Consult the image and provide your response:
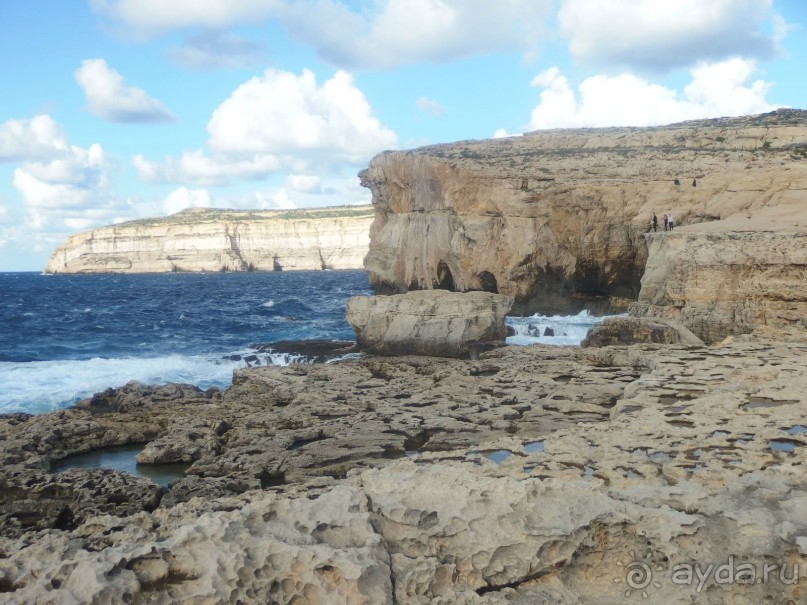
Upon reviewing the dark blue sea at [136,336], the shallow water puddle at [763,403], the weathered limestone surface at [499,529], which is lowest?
the dark blue sea at [136,336]

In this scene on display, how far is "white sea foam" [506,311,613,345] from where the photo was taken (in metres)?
27.0

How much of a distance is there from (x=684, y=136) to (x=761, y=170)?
11678mm

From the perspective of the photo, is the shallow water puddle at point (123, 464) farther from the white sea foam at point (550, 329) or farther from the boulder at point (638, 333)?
the white sea foam at point (550, 329)

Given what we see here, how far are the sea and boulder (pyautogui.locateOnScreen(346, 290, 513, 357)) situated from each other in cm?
308

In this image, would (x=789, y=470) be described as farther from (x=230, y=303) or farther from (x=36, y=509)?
(x=230, y=303)

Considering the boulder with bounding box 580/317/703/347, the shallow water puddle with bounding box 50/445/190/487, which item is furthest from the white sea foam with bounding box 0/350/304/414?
the boulder with bounding box 580/317/703/347

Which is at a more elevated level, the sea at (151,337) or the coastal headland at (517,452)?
the coastal headland at (517,452)

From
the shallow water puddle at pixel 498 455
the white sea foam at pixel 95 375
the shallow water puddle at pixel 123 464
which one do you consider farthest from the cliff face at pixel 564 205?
the shallow water puddle at pixel 123 464

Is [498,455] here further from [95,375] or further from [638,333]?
[95,375]

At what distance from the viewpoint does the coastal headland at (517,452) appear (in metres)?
5.56

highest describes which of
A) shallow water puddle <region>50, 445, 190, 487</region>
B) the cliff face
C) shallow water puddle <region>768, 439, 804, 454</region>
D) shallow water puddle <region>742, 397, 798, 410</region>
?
the cliff face

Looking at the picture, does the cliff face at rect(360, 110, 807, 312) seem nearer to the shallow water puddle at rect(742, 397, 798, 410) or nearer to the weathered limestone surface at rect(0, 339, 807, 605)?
the shallow water puddle at rect(742, 397, 798, 410)

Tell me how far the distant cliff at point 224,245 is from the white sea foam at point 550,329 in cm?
9695

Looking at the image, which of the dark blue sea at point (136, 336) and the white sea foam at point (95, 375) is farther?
the dark blue sea at point (136, 336)
